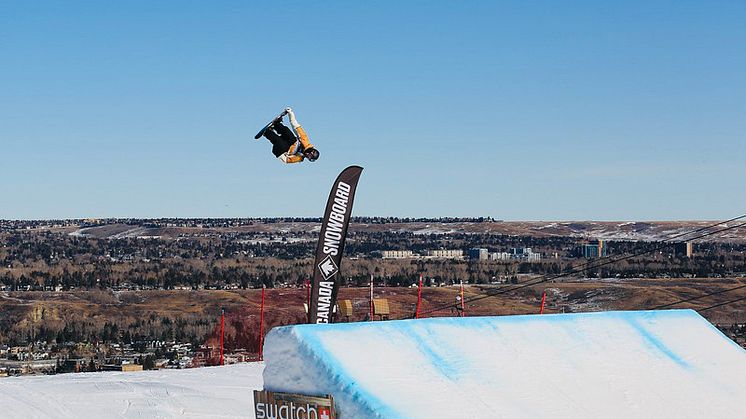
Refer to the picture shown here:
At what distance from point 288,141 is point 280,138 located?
0.39 feet

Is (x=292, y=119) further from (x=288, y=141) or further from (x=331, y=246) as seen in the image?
(x=331, y=246)

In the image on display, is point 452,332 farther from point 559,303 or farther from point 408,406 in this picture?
point 559,303

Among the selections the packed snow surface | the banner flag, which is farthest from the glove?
the packed snow surface

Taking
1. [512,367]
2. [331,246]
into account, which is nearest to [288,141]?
[331,246]

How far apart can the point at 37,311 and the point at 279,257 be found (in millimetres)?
68679

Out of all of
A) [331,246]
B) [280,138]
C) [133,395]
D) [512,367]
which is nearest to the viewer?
[512,367]

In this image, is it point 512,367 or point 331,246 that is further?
point 331,246

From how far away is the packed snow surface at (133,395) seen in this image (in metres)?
17.1

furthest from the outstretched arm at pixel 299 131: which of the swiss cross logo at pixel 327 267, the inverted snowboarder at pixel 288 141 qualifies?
the swiss cross logo at pixel 327 267

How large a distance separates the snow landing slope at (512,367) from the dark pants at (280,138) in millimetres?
5285

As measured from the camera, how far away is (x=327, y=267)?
53.8 feet

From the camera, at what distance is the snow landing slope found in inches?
360

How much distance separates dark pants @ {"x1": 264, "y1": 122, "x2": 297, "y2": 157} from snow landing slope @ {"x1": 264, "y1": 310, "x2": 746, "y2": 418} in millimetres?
5285

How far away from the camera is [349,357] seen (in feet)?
30.6
